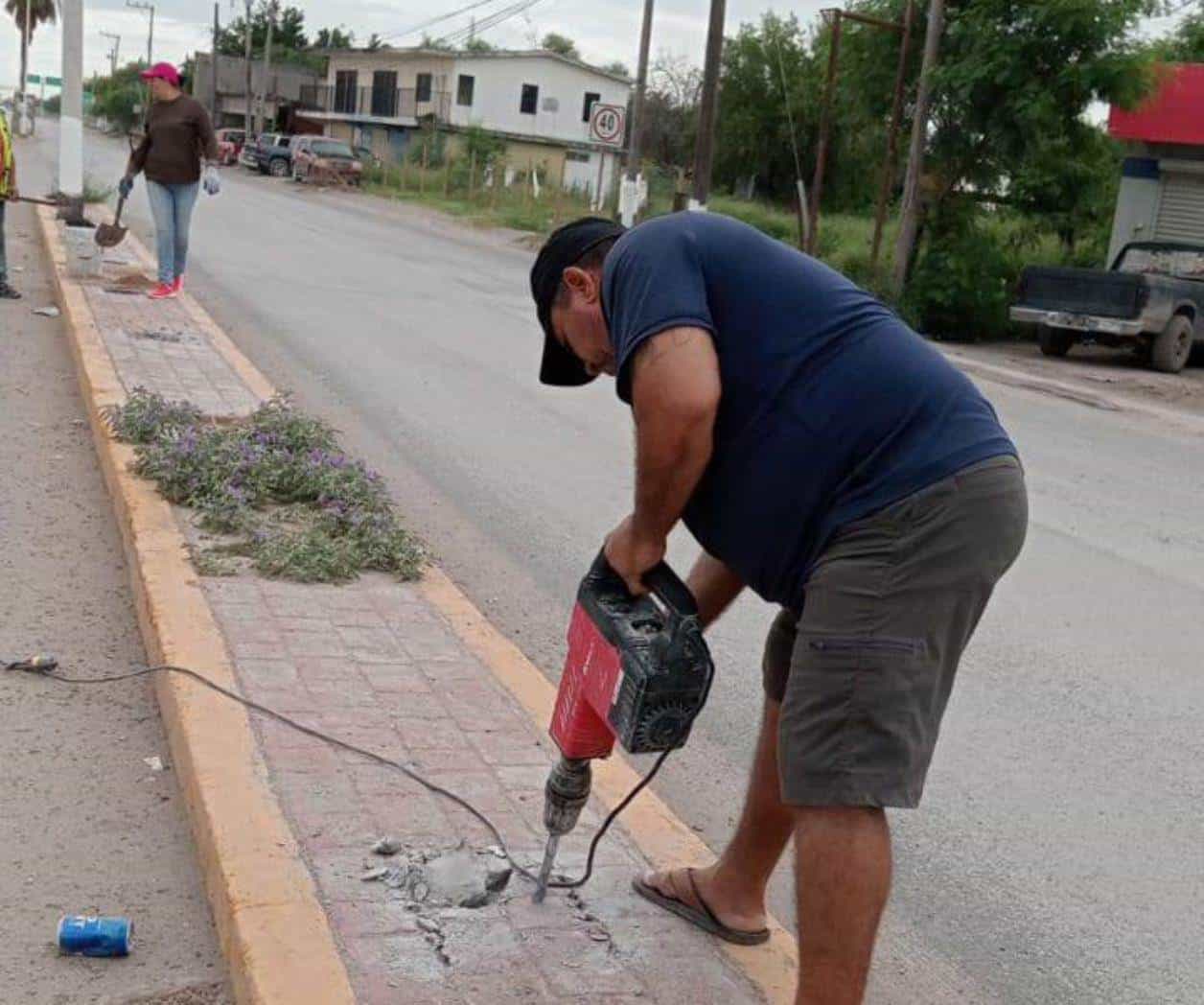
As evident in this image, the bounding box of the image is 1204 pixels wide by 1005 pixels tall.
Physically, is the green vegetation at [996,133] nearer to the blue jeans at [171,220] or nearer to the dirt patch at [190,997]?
the blue jeans at [171,220]

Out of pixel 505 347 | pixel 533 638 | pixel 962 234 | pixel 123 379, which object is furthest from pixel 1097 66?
pixel 533 638

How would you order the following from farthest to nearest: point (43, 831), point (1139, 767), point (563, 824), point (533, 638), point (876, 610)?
1. point (533, 638)
2. point (1139, 767)
3. point (43, 831)
4. point (563, 824)
5. point (876, 610)

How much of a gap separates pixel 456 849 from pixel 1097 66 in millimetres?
18315

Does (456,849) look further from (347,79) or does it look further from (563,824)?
(347,79)

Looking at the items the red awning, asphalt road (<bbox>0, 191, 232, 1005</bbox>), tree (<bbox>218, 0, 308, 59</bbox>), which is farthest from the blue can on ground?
tree (<bbox>218, 0, 308, 59</bbox>)

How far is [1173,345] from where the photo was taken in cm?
1841

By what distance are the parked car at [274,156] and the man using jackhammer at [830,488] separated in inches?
2093

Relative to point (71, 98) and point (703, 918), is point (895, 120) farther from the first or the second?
point (703, 918)

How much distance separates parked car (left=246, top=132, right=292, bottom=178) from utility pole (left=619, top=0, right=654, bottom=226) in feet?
75.2

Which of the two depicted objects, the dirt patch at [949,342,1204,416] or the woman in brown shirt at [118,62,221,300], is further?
the dirt patch at [949,342,1204,416]

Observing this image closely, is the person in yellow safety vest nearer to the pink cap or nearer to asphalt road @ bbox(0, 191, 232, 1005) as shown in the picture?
the pink cap

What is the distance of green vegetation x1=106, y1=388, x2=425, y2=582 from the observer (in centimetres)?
542

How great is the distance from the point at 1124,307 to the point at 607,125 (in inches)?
494

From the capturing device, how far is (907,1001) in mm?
3225
